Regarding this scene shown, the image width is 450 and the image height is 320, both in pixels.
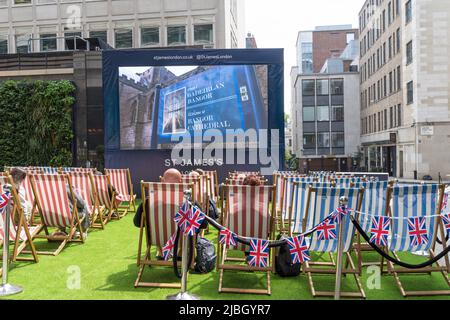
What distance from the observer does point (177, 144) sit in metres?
14.6

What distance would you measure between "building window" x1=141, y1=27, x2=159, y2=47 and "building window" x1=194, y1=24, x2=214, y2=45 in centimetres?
331

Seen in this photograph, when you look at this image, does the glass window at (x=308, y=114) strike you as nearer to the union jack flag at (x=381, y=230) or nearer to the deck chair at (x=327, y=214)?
the deck chair at (x=327, y=214)

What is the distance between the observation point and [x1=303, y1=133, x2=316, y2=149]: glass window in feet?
188

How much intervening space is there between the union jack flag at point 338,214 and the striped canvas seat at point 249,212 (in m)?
0.89

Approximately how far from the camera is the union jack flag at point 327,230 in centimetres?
463

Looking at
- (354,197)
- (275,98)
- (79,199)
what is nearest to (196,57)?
(275,98)

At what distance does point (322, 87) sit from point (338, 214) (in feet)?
181

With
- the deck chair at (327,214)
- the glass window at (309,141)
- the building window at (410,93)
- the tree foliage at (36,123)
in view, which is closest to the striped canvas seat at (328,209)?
the deck chair at (327,214)

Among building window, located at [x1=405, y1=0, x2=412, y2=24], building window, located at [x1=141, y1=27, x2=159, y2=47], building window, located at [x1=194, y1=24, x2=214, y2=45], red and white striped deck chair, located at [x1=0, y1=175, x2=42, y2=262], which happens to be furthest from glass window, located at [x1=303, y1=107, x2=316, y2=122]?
red and white striped deck chair, located at [x1=0, y1=175, x2=42, y2=262]

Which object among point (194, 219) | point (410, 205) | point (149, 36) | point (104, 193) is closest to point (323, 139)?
point (149, 36)

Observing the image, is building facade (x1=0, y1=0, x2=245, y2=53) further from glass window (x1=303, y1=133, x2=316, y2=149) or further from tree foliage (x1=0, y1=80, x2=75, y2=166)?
glass window (x1=303, y1=133, x2=316, y2=149)

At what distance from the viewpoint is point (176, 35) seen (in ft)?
114

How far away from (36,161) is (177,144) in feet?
33.0

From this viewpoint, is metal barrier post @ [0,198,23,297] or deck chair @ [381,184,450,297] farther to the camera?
deck chair @ [381,184,450,297]
